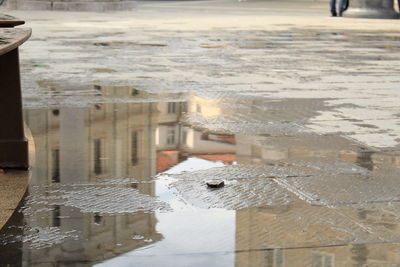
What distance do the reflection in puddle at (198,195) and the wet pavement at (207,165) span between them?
0.04 ft

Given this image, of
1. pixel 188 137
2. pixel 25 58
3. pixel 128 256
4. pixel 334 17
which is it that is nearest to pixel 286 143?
pixel 188 137

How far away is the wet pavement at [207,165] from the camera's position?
176 inches

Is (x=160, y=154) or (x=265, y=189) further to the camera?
(x=160, y=154)

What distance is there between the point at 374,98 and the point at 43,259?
6.76 meters

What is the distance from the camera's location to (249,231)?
477 cm

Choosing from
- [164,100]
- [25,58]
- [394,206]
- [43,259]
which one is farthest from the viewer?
[25,58]

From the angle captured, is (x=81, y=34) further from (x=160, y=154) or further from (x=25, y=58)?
(x=160, y=154)

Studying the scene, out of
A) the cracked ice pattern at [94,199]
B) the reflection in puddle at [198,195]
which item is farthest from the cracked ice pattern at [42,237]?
the cracked ice pattern at [94,199]

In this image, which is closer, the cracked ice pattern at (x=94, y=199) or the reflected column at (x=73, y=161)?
the reflected column at (x=73, y=161)

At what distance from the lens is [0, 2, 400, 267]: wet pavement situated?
14.7ft

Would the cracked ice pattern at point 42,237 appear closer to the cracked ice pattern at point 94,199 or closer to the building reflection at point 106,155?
the building reflection at point 106,155

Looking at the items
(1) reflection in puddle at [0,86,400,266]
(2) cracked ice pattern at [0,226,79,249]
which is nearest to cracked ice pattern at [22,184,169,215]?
(1) reflection in puddle at [0,86,400,266]

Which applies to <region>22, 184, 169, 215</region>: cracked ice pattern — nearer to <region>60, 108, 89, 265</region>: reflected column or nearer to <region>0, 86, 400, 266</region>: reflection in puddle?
<region>0, 86, 400, 266</region>: reflection in puddle

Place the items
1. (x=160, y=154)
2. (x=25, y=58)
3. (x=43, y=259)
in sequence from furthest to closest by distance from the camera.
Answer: (x=25, y=58)
(x=160, y=154)
(x=43, y=259)
